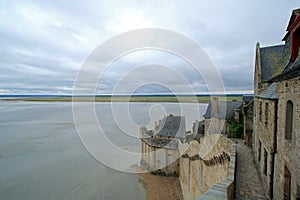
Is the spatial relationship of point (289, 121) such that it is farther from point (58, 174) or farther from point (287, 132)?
point (58, 174)

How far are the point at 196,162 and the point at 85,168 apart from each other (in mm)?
14669

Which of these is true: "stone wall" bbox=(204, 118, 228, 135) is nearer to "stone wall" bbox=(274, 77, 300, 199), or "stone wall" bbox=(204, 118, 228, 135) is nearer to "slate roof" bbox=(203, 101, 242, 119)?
"slate roof" bbox=(203, 101, 242, 119)

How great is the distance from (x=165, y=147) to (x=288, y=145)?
1396cm

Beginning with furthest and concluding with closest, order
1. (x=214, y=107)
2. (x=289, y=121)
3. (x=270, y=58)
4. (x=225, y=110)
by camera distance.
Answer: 1. (x=225, y=110)
2. (x=214, y=107)
3. (x=270, y=58)
4. (x=289, y=121)

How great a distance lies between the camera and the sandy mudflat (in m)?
15.1

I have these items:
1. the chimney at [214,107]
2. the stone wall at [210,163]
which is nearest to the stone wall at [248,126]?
the stone wall at [210,163]

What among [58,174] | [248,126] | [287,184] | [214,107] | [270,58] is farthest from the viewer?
[214,107]

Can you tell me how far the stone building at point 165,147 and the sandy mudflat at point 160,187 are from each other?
0.69m

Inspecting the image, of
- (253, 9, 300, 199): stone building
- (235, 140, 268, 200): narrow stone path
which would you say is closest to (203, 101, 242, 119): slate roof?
(235, 140, 268, 200): narrow stone path

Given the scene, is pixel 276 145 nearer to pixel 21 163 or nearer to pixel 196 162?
pixel 196 162

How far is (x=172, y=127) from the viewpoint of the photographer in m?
21.4

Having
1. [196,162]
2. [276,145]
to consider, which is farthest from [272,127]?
[196,162]

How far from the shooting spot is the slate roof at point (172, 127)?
20.5 meters

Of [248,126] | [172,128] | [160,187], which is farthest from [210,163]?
[172,128]
